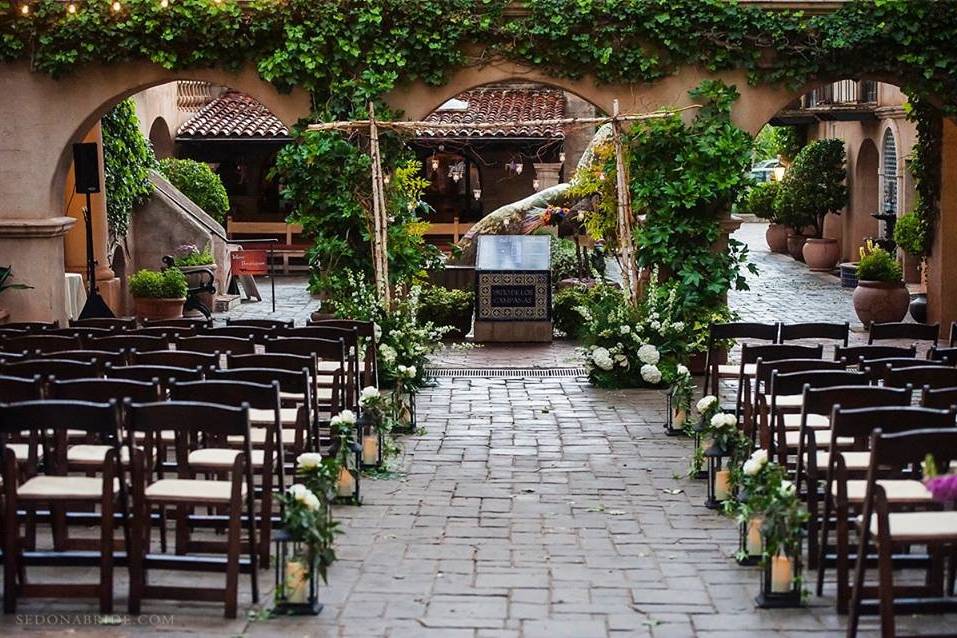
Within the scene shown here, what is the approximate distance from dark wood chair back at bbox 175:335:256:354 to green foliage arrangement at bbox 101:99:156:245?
10.6m

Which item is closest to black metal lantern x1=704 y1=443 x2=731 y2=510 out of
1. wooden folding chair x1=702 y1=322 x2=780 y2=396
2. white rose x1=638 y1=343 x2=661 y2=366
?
wooden folding chair x1=702 y1=322 x2=780 y2=396

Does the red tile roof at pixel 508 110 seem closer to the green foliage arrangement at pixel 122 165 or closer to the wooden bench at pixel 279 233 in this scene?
the wooden bench at pixel 279 233

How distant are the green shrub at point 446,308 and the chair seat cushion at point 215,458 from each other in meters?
10.2

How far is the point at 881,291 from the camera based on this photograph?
18.8 metres

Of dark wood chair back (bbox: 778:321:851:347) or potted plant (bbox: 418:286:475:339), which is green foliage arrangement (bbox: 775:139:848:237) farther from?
dark wood chair back (bbox: 778:321:851:347)

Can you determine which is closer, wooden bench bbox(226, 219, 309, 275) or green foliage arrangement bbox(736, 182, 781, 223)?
wooden bench bbox(226, 219, 309, 275)

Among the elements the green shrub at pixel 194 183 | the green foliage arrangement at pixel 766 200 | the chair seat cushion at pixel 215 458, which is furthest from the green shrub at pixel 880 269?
the chair seat cushion at pixel 215 458

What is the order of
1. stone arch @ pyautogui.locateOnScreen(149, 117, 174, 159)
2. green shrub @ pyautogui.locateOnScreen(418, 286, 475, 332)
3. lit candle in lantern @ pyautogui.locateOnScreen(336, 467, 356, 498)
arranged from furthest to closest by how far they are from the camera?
stone arch @ pyautogui.locateOnScreen(149, 117, 174, 159) < green shrub @ pyautogui.locateOnScreen(418, 286, 475, 332) < lit candle in lantern @ pyautogui.locateOnScreen(336, 467, 356, 498)

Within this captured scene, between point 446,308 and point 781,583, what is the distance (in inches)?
452

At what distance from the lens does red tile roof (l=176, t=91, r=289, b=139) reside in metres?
27.7

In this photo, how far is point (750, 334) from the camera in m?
12.3

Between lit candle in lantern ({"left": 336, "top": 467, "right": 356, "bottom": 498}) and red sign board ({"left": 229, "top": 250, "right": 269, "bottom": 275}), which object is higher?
red sign board ({"left": 229, "top": 250, "right": 269, "bottom": 275})

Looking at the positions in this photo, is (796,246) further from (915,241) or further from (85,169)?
(85,169)

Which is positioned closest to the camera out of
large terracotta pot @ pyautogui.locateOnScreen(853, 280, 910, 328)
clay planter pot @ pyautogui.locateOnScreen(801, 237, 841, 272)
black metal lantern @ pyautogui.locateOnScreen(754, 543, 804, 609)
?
black metal lantern @ pyautogui.locateOnScreen(754, 543, 804, 609)
